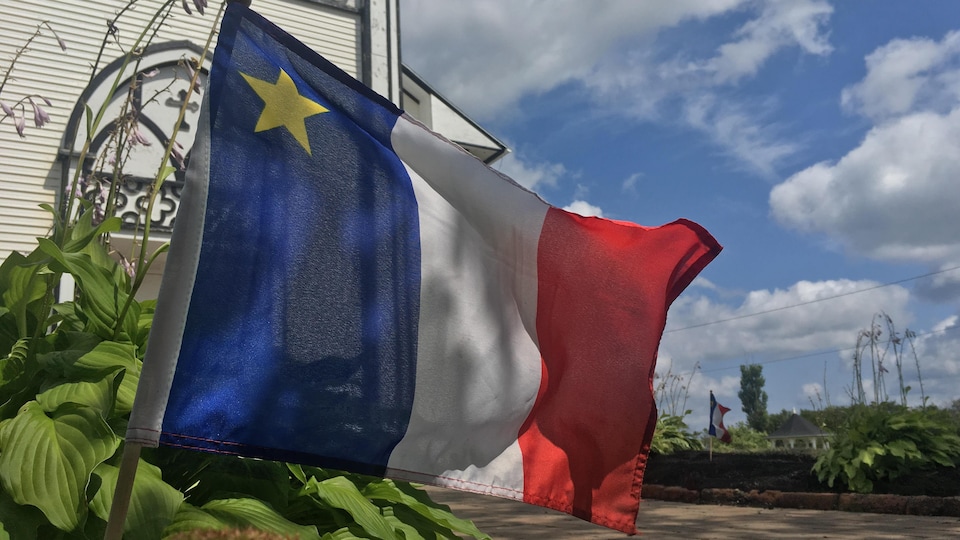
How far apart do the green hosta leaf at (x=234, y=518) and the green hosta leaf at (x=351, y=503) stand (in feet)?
0.55

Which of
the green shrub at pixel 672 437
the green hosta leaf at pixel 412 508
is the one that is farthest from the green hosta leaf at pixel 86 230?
the green shrub at pixel 672 437

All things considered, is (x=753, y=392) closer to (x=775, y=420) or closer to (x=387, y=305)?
(x=775, y=420)

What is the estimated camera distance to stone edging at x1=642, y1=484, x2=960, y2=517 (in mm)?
9078

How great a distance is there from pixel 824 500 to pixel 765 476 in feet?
4.12

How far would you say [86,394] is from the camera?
2.63m

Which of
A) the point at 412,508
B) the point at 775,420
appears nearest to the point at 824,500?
the point at 412,508

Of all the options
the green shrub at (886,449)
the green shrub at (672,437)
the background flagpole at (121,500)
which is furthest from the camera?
the green shrub at (672,437)

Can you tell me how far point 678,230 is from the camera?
3.16 metres

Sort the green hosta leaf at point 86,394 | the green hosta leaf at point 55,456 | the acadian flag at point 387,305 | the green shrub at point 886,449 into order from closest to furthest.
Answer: the acadian flag at point 387,305 < the green hosta leaf at point 55,456 < the green hosta leaf at point 86,394 < the green shrub at point 886,449

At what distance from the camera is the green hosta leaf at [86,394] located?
8.56 feet

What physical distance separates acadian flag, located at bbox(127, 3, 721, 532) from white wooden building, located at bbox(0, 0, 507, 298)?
28.6 feet

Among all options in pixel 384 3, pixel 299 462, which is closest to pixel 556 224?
pixel 299 462

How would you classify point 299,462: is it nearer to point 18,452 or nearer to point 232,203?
point 232,203

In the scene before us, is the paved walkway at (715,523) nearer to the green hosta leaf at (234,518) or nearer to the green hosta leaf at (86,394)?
the green hosta leaf at (234,518)
